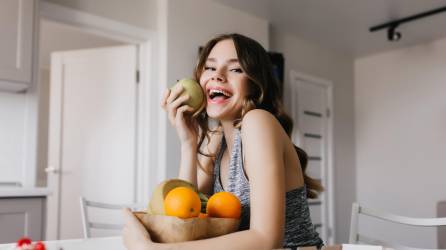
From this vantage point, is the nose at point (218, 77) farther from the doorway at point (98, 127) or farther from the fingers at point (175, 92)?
the doorway at point (98, 127)

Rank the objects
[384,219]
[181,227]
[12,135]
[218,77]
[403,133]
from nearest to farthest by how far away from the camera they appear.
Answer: [181,227], [218,77], [384,219], [12,135], [403,133]

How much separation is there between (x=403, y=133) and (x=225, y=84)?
182 inches

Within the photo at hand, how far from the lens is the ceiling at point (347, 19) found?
4.05 metres

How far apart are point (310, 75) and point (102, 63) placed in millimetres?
2363

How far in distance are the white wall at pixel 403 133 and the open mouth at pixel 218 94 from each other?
14.7ft

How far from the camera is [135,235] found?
0.77 meters

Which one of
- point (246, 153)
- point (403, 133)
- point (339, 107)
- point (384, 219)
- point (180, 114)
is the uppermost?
point (339, 107)

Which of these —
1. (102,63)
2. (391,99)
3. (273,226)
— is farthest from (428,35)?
(273,226)

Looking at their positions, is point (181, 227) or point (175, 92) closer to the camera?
point (181, 227)

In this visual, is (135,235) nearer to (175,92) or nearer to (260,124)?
(260,124)

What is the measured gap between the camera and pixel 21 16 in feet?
8.75

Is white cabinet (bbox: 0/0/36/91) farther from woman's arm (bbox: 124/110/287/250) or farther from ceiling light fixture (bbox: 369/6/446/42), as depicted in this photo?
ceiling light fixture (bbox: 369/6/446/42)

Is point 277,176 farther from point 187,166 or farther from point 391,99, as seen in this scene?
point 391,99

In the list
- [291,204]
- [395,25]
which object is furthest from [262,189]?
[395,25]
